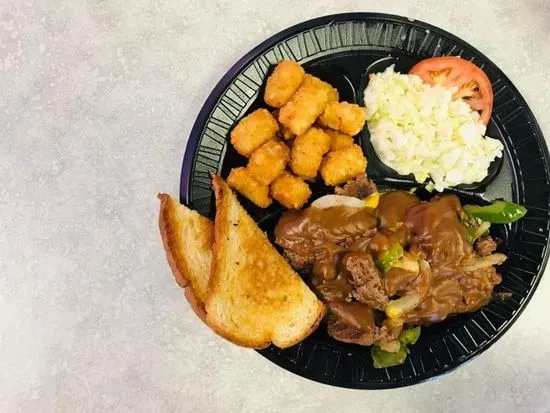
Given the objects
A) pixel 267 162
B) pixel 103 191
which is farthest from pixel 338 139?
pixel 103 191

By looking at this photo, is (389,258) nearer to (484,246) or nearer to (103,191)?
(484,246)

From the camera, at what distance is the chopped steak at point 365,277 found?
2506 mm

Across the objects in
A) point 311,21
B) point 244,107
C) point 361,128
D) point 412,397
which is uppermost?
point 311,21

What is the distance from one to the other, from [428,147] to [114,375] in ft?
6.05

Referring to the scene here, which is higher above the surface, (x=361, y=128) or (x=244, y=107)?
(x=244, y=107)

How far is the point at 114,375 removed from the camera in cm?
296

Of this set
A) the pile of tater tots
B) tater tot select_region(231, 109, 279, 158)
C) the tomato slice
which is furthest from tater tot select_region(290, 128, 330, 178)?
the tomato slice

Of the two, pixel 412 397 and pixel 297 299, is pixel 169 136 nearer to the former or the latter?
pixel 297 299

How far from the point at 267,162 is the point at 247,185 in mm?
137

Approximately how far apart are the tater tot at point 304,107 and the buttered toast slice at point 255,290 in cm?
39

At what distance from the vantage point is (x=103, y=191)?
294 cm

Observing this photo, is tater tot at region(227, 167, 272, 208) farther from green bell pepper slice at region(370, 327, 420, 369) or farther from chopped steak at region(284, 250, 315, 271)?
green bell pepper slice at region(370, 327, 420, 369)

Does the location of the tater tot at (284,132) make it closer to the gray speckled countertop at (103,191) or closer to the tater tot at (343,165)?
the tater tot at (343,165)

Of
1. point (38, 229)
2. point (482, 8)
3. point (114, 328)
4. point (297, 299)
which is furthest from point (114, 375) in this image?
point (482, 8)
